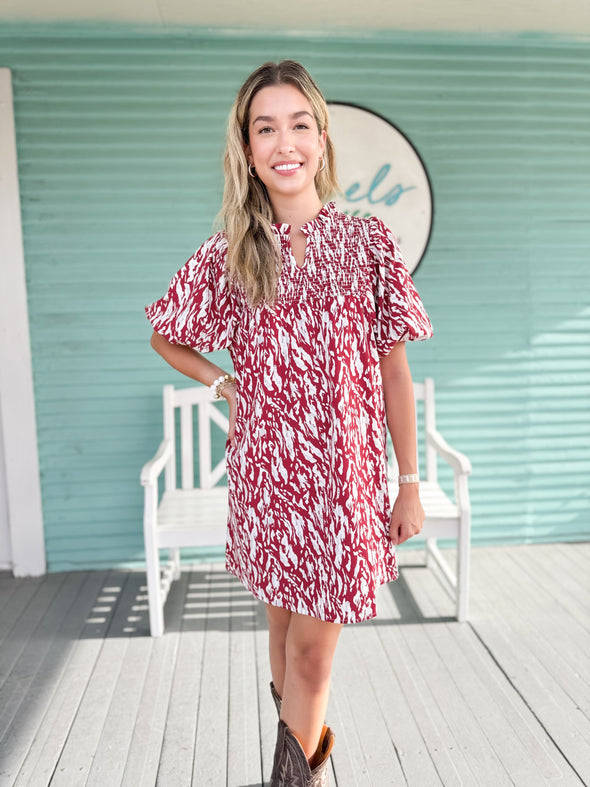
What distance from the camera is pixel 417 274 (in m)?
3.66

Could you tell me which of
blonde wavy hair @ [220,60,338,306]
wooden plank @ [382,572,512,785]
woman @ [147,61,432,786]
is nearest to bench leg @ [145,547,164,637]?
wooden plank @ [382,572,512,785]

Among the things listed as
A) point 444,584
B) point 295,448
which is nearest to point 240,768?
point 295,448

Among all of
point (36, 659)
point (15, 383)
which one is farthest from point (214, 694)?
point (15, 383)

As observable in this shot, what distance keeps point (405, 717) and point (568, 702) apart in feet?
1.93

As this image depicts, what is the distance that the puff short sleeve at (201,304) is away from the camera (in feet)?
5.46

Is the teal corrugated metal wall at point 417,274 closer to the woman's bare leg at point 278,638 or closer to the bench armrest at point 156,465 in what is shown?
the bench armrest at point 156,465

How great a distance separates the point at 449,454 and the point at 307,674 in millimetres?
1755

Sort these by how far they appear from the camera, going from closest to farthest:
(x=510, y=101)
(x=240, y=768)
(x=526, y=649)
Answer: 1. (x=240, y=768)
2. (x=526, y=649)
3. (x=510, y=101)

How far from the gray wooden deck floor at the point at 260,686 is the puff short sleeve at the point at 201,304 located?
137 centimetres

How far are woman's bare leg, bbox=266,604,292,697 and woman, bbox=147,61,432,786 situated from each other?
0.09 m

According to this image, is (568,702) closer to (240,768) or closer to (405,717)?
(405,717)

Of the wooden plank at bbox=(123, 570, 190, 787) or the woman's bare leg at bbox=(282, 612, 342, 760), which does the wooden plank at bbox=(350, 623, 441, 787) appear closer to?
the woman's bare leg at bbox=(282, 612, 342, 760)

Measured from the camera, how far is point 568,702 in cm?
236

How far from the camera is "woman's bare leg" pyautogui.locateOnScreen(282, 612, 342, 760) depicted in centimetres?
163
